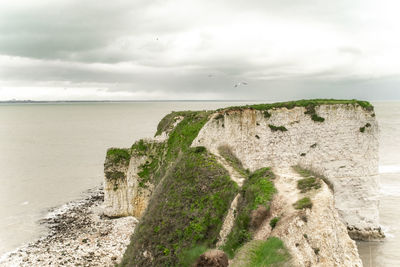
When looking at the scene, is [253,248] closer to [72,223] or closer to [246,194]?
[246,194]

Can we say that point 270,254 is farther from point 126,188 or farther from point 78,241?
point 126,188

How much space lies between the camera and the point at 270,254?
932 centimetres

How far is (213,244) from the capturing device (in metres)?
13.4

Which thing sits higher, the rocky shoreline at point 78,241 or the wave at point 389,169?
the wave at point 389,169

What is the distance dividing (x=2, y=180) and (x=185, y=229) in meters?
40.0

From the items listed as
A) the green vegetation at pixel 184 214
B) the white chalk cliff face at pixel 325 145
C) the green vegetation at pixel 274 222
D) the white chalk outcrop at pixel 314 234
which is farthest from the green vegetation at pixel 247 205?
the white chalk cliff face at pixel 325 145

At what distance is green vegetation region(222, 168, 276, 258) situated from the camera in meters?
11.8

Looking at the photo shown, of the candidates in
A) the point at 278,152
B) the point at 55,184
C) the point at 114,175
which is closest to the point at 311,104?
the point at 278,152

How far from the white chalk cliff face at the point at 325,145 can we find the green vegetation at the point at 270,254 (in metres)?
14.2

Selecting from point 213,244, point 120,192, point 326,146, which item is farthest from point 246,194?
point 120,192

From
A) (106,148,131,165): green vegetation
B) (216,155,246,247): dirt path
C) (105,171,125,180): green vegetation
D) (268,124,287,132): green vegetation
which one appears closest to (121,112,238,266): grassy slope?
(216,155,246,247): dirt path

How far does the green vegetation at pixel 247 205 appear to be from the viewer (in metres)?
11.8

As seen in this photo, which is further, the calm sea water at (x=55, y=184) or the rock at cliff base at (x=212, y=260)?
the calm sea water at (x=55, y=184)

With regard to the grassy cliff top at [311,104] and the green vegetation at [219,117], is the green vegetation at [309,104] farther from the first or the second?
the green vegetation at [219,117]
